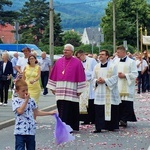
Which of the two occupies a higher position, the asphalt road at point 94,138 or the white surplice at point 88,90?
the white surplice at point 88,90

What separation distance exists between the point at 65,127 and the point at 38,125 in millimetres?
6489

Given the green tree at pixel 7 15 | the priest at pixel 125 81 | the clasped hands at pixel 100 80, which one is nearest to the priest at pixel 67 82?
the clasped hands at pixel 100 80

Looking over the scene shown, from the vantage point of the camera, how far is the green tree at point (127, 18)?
8675 cm

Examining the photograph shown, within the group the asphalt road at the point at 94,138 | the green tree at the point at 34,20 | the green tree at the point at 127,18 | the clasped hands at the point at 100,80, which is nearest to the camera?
the asphalt road at the point at 94,138

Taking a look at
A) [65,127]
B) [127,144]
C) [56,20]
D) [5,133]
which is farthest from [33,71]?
[56,20]

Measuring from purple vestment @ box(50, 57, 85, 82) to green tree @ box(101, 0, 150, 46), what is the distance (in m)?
69.2

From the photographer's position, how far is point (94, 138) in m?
13.9

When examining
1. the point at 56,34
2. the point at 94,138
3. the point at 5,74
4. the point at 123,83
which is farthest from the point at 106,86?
the point at 56,34

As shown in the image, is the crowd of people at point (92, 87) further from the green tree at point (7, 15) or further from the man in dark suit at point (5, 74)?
the green tree at point (7, 15)

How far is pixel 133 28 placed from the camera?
90000 millimetres

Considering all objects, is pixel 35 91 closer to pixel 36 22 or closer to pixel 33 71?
pixel 33 71

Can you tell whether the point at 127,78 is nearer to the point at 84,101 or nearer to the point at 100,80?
the point at 84,101

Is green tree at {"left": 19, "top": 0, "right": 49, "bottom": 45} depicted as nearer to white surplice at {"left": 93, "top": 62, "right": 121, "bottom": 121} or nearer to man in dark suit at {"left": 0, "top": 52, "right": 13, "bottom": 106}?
man in dark suit at {"left": 0, "top": 52, "right": 13, "bottom": 106}

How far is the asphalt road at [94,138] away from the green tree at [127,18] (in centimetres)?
6785
